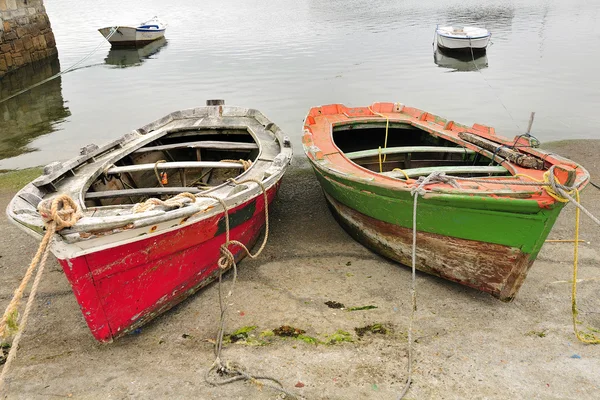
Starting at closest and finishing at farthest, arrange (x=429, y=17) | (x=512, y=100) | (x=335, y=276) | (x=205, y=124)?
1. (x=335, y=276)
2. (x=205, y=124)
3. (x=512, y=100)
4. (x=429, y=17)

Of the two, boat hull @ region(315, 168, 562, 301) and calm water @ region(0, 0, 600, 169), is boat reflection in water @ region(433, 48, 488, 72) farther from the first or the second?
boat hull @ region(315, 168, 562, 301)

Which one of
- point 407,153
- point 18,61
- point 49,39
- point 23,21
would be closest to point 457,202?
point 407,153

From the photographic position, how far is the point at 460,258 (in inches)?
179

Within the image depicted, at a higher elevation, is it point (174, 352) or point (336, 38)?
point (336, 38)

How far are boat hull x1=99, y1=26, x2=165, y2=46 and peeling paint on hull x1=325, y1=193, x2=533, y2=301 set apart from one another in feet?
82.8

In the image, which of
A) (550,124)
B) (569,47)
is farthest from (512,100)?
(569,47)

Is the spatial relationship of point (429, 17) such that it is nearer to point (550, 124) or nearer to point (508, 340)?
point (550, 124)

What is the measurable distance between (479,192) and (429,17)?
34.9 meters

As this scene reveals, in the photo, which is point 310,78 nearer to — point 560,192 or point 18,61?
point 18,61

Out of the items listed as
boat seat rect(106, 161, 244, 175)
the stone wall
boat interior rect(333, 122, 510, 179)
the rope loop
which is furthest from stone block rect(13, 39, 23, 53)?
the rope loop

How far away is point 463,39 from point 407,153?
16965mm

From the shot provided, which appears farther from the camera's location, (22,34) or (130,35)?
(130,35)

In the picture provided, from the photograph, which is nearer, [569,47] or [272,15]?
[569,47]

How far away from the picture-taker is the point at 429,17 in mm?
34594
